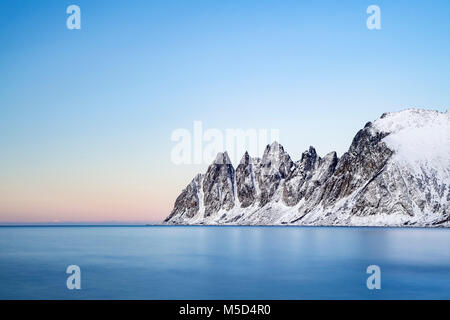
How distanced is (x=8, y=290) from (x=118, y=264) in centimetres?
2497

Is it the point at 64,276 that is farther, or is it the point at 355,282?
the point at 64,276

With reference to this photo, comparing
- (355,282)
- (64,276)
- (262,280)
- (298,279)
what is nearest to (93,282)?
(64,276)

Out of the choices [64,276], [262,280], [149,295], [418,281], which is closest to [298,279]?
[262,280]

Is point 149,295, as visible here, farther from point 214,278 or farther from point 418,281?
point 418,281

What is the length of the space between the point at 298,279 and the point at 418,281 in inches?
514

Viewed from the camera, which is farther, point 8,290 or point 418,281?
point 418,281
